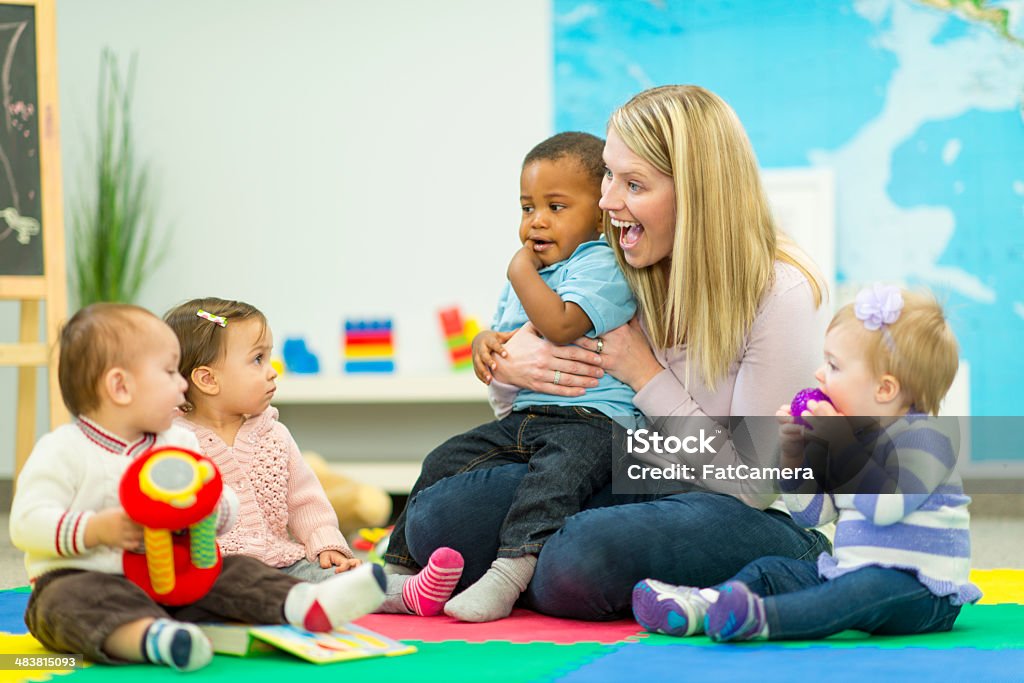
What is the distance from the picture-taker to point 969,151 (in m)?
3.98

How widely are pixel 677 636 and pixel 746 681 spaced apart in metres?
0.34

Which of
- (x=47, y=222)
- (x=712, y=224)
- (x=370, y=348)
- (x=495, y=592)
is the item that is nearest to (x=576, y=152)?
(x=712, y=224)

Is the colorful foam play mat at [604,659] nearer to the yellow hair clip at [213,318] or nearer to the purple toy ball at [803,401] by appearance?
the purple toy ball at [803,401]

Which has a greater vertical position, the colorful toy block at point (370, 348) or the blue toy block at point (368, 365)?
the colorful toy block at point (370, 348)

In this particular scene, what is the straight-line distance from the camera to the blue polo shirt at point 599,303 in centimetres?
196

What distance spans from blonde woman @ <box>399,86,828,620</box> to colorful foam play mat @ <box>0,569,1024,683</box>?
0.13m

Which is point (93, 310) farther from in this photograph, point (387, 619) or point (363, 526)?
point (363, 526)

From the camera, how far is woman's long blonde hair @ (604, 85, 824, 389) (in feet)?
6.18

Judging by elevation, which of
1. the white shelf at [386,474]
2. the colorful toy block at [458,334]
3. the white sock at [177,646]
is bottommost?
the white shelf at [386,474]

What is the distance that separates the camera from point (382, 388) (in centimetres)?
405

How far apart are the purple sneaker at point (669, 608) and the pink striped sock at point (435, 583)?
1.01 ft

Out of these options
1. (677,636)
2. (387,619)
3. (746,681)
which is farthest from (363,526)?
(746,681)

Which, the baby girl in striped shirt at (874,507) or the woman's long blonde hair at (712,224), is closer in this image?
the baby girl in striped shirt at (874,507)

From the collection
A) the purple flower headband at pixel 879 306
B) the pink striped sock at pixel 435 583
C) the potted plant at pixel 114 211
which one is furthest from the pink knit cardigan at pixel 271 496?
the potted plant at pixel 114 211
